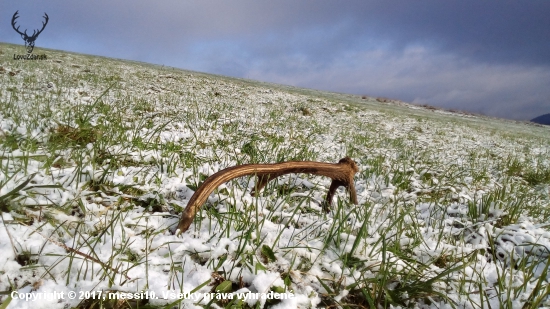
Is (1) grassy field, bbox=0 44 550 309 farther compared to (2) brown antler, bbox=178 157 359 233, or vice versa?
(2) brown antler, bbox=178 157 359 233

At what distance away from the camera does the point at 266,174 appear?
88.1 inches

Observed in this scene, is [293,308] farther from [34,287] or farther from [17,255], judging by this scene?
[17,255]

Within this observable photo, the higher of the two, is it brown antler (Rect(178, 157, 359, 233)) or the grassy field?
brown antler (Rect(178, 157, 359, 233))

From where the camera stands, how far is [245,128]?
655 centimetres

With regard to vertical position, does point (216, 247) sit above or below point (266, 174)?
below

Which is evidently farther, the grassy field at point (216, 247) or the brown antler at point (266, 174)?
the brown antler at point (266, 174)

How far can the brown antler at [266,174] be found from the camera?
71.7 inches

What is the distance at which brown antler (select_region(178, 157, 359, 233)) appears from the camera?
5.97ft

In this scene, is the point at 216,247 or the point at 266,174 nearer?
the point at 216,247

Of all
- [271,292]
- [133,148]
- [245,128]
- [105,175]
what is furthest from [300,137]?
[271,292]

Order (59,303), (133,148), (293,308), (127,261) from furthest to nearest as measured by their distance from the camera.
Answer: (133,148) → (127,261) → (293,308) → (59,303)

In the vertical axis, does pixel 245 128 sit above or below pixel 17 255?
above

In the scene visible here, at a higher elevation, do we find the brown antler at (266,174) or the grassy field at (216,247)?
the brown antler at (266,174)

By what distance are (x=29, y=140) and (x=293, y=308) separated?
10.0 feet
